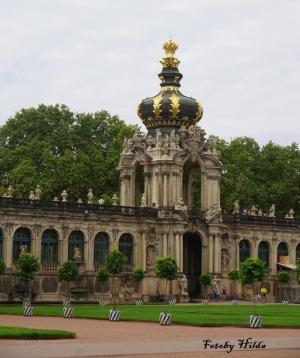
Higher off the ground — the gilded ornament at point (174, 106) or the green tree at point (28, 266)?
the gilded ornament at point (174, 106)

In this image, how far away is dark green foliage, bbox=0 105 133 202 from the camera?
103 meters

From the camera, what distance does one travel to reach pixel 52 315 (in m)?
57.7

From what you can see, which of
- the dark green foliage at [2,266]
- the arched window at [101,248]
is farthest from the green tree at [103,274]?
the dark green foliage at [2,266]

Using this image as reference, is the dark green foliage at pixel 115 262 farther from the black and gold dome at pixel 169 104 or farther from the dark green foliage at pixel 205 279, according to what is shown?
the black and gold dome at pixel 169 104

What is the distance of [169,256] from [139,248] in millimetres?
5646

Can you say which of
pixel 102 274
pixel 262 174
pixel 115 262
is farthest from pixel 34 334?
pixel 262 174

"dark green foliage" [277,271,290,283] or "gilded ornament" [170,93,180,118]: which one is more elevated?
"gilded ornament" [170,93,180,118]

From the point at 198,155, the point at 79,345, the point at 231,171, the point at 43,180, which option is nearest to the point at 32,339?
the point at 79,345

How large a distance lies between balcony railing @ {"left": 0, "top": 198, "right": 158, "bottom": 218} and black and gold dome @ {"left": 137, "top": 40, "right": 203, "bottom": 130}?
35.8 ft

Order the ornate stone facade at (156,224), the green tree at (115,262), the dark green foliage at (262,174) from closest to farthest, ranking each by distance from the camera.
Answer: the green tree at (115,262)
the ornate stone facade at (156,224)
the dark green foliage at (262,174)

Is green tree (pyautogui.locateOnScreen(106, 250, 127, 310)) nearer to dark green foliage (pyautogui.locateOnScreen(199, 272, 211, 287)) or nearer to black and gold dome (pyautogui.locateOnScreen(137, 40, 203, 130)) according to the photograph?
dark green foliage (pyautogui.locateOnScreen(199, 272, 211, 287))

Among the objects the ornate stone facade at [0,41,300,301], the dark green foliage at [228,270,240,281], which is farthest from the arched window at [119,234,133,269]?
the dark green foliage at [228,270,240,281]

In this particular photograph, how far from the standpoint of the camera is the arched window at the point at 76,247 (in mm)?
82025

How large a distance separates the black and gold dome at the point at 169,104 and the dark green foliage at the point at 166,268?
18737mm
